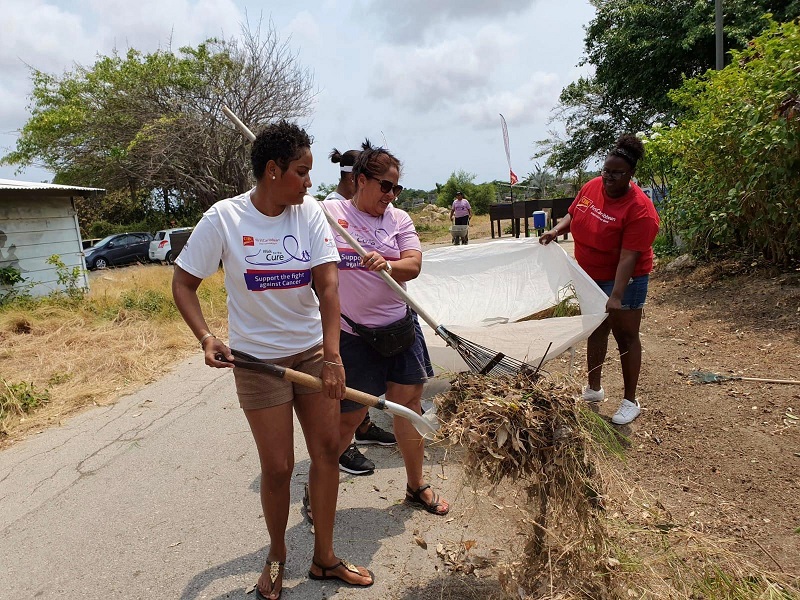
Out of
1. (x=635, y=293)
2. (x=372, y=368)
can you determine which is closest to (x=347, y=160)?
(x=372, y=368)

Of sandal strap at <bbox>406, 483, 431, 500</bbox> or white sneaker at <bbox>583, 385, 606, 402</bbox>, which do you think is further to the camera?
white sneaker at <bbox>583, 385, 606, 402</bbox>

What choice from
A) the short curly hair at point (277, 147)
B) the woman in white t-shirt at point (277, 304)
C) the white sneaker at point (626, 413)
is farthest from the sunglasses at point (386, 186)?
the white sneaker at point (626, 413)

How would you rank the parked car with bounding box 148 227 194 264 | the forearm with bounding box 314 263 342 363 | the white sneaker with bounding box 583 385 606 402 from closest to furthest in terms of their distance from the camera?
the forearm with bounding box 314 263 342 363 → the white sneaker with bounding box 583 385 606 402 → the parked car with bounding box 148 227 194 264

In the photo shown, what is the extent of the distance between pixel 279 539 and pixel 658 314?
18.9 ft

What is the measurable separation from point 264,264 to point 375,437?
2372 millimetres

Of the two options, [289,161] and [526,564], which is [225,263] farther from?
[526,564]

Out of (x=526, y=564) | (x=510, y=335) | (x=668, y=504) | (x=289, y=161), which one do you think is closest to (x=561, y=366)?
(x=510, y=335)

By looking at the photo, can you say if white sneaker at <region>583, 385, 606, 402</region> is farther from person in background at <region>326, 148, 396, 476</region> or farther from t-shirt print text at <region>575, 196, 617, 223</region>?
person in background at <region>326, 148, 396, 476</region>

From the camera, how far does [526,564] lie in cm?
236

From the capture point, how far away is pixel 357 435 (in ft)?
14.7

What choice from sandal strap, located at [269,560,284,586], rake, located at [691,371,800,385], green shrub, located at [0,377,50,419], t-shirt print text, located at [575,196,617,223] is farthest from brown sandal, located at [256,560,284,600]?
green shrub, located at [0,377,50,419]

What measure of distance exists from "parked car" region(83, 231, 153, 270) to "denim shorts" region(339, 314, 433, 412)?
21450mm

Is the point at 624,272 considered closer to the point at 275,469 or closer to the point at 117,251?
the point at 275,469

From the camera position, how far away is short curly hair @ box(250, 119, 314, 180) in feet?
8.00
